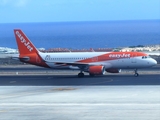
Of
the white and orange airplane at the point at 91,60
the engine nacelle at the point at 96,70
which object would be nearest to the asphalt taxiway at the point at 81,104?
the engine nacelle at the point at 96,70

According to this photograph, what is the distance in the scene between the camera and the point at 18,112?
818 inches

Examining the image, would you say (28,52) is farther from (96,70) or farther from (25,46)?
(96,70)

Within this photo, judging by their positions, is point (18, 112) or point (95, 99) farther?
point (95, 99)

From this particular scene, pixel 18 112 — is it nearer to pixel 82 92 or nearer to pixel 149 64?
pixel 82 92

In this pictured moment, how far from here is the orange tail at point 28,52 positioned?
4784cm

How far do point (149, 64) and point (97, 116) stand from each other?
2693 cm

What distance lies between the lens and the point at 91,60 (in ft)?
152

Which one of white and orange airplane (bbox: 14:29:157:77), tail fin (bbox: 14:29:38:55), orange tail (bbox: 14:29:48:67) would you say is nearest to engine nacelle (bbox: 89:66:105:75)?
white and orange airplane (bbox: 14:29:157:77)

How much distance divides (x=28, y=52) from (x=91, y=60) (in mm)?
6884

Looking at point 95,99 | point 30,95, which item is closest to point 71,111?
point 95,99

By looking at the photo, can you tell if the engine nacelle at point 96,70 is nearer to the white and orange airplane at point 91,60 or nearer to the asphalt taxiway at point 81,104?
the white and orange airplane at point 91,60

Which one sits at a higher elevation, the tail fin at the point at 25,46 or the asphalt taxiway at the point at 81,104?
the tail fin at the point at 25,46

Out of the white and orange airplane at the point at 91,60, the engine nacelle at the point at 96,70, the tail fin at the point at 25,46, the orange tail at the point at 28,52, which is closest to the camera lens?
the engine nacelle at the point at 96,70

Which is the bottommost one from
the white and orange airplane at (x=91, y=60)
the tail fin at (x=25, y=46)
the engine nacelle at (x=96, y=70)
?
the engine nacelle at (x=96, y=70)
